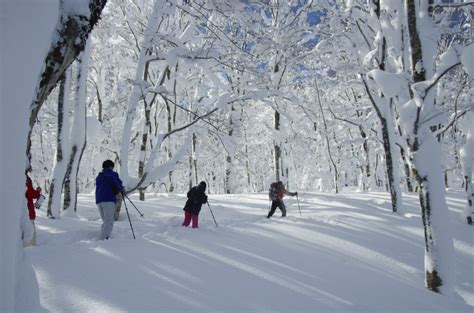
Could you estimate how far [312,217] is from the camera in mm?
10352

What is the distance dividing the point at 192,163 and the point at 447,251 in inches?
784

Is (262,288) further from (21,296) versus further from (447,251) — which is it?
(447,251)

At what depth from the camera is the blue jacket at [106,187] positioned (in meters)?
6.78

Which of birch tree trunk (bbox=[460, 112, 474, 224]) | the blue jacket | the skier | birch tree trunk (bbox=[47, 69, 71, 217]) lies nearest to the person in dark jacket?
the blue jacket

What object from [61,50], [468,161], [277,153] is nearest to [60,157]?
[61,50]

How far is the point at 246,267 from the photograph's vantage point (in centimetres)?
532

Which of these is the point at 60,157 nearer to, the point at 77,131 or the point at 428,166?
the point at 77,131

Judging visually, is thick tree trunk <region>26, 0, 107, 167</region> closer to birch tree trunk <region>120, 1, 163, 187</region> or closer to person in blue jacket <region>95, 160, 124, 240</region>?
person in blue jacket <region>95, 160, 124, 240</region>

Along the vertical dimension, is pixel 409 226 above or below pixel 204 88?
below

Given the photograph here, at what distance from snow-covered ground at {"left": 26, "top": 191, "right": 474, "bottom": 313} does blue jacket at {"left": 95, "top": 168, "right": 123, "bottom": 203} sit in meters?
0.95

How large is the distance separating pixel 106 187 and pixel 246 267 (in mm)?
3576

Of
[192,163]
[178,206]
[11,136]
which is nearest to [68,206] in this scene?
[178,206]

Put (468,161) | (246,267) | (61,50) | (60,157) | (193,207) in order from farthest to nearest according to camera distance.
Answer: (468,161) < (60,157) < (193,207) < (246,267) < (61,50)

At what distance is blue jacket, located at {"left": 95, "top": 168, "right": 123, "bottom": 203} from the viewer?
6.78m
